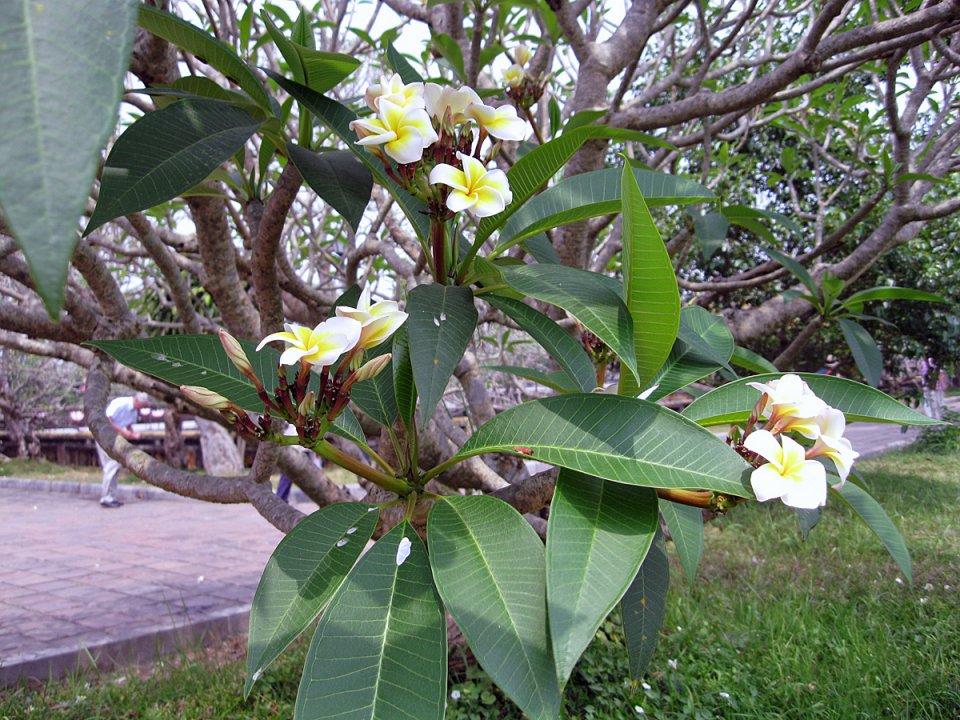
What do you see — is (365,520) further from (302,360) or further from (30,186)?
(30,186)

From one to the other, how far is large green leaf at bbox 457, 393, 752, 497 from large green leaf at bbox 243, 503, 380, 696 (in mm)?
156

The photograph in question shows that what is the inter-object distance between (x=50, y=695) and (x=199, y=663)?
498 millimetres

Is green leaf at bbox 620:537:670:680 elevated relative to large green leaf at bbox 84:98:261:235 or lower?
lower

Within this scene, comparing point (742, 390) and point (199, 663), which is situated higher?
point (742, 390)

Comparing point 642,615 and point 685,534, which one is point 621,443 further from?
point 685,534

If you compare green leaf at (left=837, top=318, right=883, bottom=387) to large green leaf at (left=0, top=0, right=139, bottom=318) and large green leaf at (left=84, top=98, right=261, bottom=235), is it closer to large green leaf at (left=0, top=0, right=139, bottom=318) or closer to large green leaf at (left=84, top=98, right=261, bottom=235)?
large green leaf at (left=84, top=98, right=261, bottom=235)

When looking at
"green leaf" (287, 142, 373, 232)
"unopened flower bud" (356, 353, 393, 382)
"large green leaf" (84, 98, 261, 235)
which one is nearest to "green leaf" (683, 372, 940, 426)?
"unopened flower bud" (356, 353, 393, 382)

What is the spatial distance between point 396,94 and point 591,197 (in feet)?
0.81

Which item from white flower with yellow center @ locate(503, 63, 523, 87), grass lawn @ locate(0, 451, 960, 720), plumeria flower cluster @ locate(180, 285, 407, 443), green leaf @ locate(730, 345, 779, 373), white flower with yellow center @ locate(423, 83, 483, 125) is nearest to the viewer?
plumeria flower cluster @ locate(180, 285, 407, 443)

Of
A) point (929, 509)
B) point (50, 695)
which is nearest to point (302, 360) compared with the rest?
point (50, 695)

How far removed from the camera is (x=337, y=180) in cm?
86

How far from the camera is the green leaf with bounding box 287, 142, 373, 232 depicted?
2.71 ft

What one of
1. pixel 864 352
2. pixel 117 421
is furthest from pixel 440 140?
pixel 117 421

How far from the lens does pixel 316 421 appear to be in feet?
2.17
